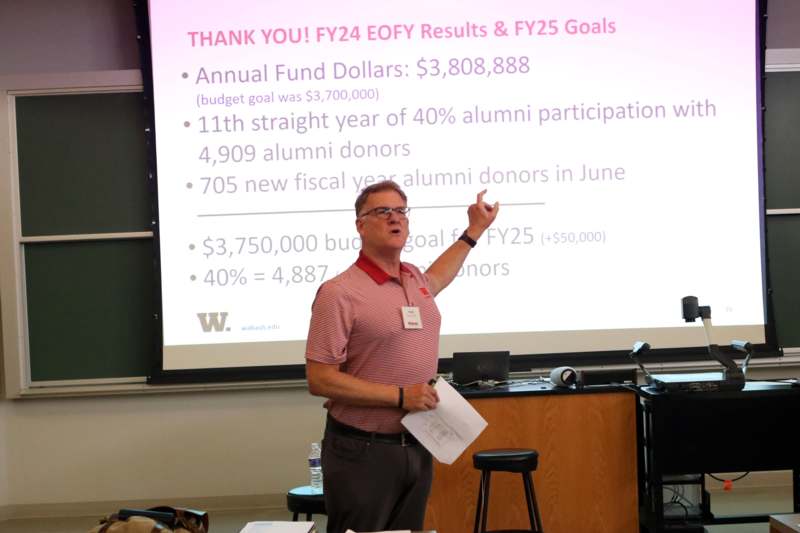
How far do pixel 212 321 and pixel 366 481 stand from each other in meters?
2.70

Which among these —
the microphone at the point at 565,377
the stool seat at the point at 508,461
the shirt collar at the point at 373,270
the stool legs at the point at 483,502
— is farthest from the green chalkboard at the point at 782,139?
the shirt collar at the point at 373,270

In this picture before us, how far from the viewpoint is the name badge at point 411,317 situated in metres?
2.37

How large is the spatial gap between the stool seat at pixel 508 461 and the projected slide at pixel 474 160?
141cm

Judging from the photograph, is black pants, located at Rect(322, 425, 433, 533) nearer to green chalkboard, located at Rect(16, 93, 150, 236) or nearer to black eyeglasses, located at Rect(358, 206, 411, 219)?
black eyeglasses, located at Rect(358, 206, 411, 219)

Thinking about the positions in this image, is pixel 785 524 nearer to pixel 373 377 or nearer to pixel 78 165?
pixel 373 377

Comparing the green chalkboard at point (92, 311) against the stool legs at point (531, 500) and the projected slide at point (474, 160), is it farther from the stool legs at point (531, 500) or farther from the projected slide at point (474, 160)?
the stool legs at point (531, 500)

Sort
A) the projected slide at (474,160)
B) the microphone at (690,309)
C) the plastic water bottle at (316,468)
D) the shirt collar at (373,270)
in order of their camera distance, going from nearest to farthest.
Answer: the shirt collar at (373,270) < the microphone at (690,309) < the plastic water bottle at (316,468) < the projected slide at (474,160)

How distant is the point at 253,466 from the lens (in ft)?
16.4

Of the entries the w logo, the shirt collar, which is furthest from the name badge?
the w logo

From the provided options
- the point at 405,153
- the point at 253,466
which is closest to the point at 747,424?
the point at 405,153

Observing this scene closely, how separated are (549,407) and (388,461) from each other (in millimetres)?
1566

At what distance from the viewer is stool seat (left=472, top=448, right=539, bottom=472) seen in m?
3.39

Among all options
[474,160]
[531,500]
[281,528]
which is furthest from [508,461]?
[474,160]

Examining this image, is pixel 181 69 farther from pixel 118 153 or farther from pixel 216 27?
pixel 118 153
